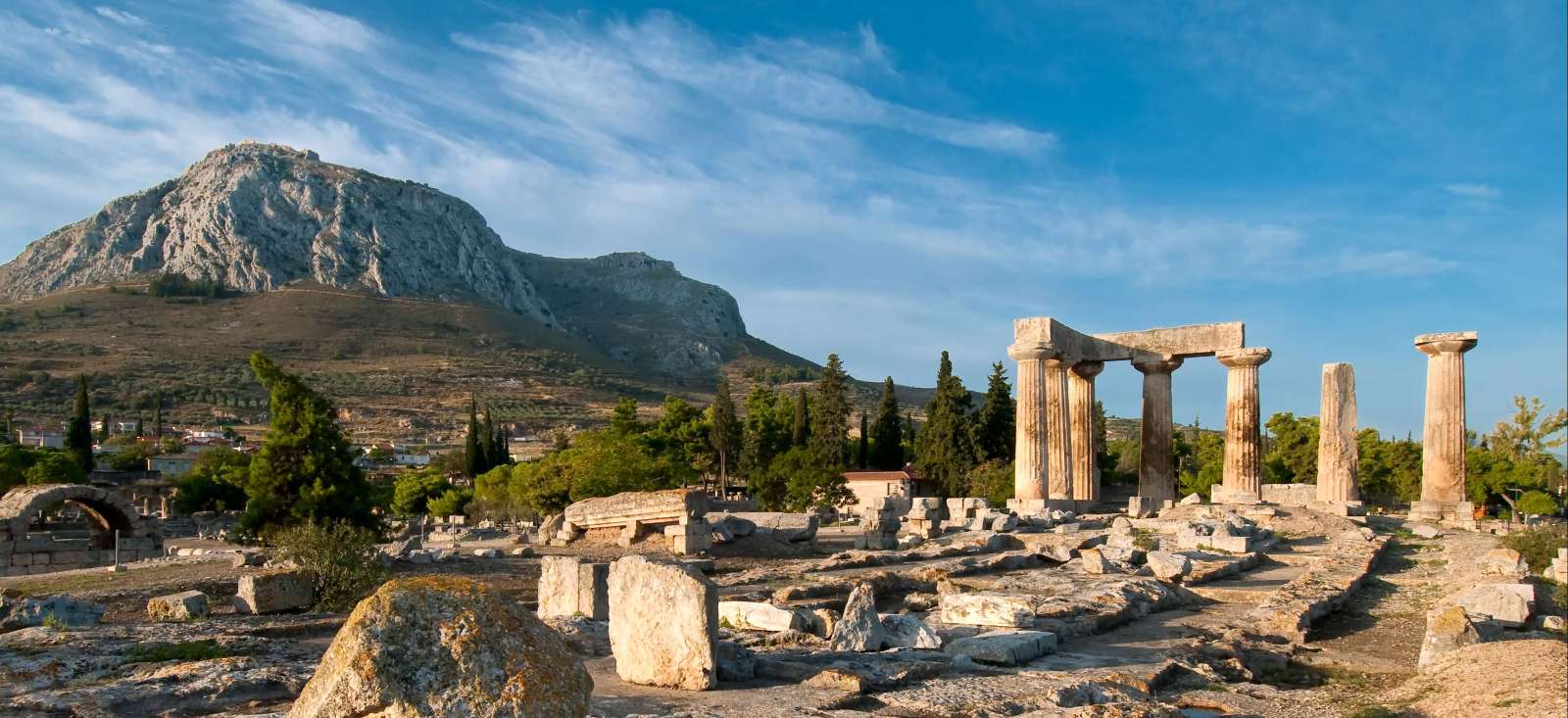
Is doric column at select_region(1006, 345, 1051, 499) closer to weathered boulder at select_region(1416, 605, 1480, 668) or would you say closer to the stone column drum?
the stone column drum

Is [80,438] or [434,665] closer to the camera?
[434,665]

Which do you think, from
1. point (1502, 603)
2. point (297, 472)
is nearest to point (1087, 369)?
point (1502, 603)

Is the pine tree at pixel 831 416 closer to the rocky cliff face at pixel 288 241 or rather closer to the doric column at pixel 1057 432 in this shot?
the doric column at pixel 1057 432

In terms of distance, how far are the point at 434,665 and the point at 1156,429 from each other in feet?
111

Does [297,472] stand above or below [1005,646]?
above

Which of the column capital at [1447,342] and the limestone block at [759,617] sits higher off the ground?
the column capital at [1447,342]

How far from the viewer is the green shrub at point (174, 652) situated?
9.22 meters

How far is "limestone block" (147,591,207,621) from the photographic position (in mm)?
12453

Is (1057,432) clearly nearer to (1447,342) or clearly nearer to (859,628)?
(1447,342)

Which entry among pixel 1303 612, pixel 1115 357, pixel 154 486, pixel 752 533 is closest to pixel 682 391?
pixel 154 486

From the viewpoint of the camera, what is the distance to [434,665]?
4.86m

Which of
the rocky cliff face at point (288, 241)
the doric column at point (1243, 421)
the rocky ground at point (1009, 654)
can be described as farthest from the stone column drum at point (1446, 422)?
the rocky cliff face at point (288, 241)

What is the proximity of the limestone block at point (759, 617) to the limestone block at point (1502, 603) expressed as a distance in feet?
28.0

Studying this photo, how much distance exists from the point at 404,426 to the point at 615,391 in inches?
1240
